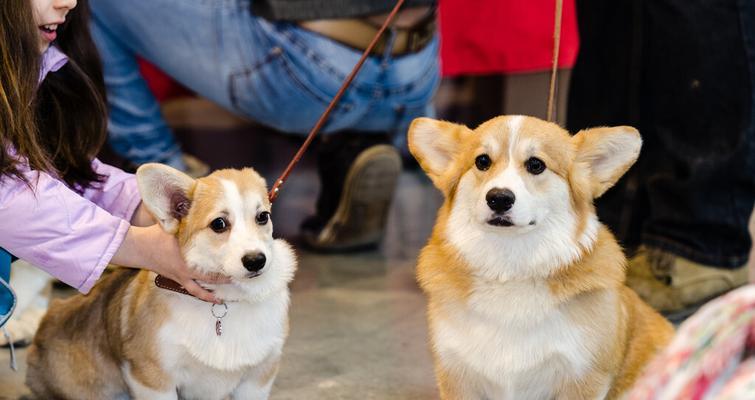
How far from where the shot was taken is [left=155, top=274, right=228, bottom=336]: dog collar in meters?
1.50

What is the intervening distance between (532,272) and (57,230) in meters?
0.78

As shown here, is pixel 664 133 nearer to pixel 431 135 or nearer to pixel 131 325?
pixel 431 135

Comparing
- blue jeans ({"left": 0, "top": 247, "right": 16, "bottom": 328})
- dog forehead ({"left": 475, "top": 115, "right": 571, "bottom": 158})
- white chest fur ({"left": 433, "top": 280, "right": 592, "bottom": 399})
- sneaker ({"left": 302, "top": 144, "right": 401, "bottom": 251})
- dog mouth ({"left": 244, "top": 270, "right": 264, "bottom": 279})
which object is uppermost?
dog forehead ({"left": 475, "top": 115, "right": 571, "bottom": 158})

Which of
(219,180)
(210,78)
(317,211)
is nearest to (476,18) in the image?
(317,211)

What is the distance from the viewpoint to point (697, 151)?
206cm

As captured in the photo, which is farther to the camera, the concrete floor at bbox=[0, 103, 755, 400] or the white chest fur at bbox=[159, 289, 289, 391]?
the concrete floor at bbox=[0, 103, 755, 400]

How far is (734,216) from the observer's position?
81.4 inches

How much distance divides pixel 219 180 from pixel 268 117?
111cm

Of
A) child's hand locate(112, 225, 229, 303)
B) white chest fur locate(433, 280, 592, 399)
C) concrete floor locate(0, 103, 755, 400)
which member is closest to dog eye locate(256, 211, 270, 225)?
child's hand locate(112, 225, 229, 303)

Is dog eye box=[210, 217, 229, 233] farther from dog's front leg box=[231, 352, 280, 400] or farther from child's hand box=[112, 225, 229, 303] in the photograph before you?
dog's front leg box=[231, 352, 280, 400]

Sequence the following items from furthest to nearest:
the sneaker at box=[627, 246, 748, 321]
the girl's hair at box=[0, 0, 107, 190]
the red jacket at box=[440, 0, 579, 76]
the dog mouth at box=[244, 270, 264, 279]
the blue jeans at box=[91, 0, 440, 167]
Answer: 1. the red jacket at box=[440, 0, 579, 76]
2. the blue jeans at box=[91, 0, 440, 167]
3. the sneaker at box=[627, 246, 748, 321]
4. the girl's hair at box=[0, 0, 107, 190]
5. the dog mouth at box=[244, 270, 264, 279]

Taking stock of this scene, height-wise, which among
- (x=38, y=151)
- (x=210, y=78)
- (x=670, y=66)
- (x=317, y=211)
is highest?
(x=38, y=151)

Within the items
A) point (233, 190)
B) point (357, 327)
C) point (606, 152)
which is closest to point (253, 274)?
point (233, 190)

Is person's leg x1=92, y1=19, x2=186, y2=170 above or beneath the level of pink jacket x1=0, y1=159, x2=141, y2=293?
beneath
